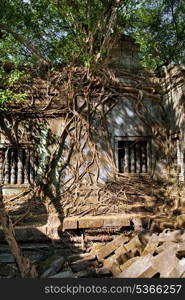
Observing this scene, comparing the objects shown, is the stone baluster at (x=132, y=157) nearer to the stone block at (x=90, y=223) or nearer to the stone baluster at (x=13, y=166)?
the stone block at (x=90, y=223)

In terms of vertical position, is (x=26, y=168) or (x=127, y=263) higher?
(x=26, y=168)

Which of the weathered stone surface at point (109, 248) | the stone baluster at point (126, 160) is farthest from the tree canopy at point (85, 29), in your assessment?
the weathered stone surface at point (109, 248)

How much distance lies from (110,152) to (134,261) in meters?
3.44

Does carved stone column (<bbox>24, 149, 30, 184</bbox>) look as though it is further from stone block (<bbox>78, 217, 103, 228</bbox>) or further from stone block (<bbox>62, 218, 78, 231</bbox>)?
stone block (<bbox>78, 217, 103, 228</bbox>)

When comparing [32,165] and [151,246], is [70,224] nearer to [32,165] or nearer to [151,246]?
[32,165]

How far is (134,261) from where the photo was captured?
377cm

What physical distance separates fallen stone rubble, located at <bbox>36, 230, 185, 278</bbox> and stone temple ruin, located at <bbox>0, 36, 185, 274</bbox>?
1.59 metres

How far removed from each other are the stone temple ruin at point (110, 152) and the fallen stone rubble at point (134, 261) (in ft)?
5.21

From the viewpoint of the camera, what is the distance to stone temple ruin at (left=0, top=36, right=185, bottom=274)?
21.0 feet

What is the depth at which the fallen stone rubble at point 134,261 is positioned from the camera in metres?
3.13

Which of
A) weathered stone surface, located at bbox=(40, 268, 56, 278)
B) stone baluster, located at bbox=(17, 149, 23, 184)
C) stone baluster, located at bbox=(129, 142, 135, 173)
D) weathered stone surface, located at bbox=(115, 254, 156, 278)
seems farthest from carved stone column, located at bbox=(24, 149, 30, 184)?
weathered stone surface, located at bbox=(115, 254, 156, 278)

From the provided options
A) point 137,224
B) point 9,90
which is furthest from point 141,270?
point 9,90

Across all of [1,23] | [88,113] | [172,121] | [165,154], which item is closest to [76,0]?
[1,23]

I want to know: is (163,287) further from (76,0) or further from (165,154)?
(76,0)
